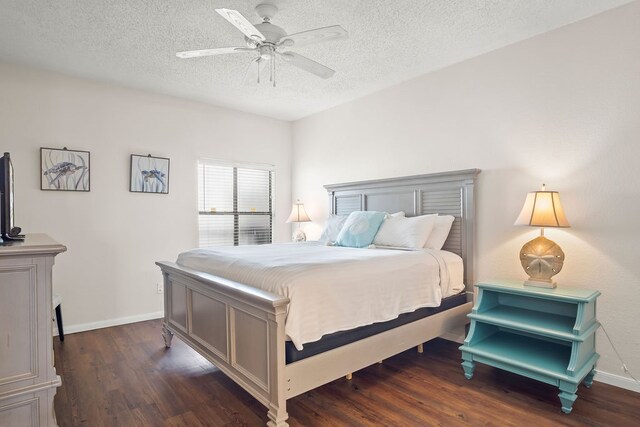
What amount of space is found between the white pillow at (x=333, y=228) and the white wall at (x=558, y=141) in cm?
80

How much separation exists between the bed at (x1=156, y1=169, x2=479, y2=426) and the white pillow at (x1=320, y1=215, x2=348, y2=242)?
1.96 ft

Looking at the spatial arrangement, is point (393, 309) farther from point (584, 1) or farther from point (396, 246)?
point (584, 1)

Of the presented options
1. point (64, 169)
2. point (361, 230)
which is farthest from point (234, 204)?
point (361, 230)

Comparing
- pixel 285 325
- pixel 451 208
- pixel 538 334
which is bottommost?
pixel 538 334

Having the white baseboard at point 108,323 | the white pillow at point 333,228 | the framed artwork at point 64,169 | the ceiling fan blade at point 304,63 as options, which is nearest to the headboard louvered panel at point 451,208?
the white pillow at point 333,228

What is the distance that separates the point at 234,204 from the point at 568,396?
400cm

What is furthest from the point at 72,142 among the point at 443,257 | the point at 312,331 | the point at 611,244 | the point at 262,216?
the point at 611,244

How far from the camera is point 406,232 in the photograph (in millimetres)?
3293

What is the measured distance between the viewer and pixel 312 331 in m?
1.97

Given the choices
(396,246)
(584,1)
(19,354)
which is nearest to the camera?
(19,354)

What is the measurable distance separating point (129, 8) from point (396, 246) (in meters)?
2.73

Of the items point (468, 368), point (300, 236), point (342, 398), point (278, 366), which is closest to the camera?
point (278, 366)

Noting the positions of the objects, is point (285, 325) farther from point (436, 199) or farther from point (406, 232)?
point (436, 199)

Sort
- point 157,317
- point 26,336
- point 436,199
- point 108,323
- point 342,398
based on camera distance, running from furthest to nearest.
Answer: point 157,317 < point 108,323 < point 436,199 < point 342,398 < point 26,336
